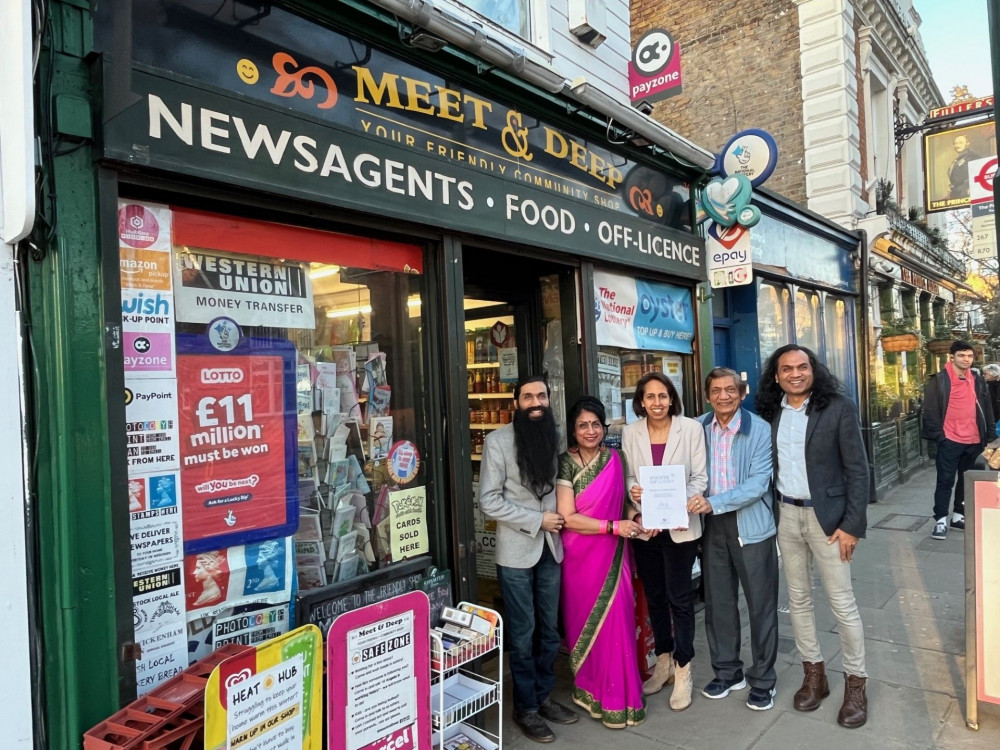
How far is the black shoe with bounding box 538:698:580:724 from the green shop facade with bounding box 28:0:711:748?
77cm

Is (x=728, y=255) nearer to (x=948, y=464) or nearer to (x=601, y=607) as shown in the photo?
(x=601, y=607)

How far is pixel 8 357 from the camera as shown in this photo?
227 cm

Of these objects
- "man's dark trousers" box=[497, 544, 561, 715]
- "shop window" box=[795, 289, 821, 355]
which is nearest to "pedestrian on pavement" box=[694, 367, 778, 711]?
"man's dark trousers" box=[497, 544, 561, 715]

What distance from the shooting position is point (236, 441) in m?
3.04

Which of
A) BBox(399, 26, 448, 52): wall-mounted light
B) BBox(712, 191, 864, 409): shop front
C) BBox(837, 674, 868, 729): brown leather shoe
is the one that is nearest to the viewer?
BBox(399, 26, 448, 52): wall-mounted light

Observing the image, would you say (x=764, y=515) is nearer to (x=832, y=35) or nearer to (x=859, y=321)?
(x=859, y=321)

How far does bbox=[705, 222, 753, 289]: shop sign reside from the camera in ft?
19.9

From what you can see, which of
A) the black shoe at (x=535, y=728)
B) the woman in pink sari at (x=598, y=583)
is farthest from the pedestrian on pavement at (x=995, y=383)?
the black shoe at (x=535, y=728)

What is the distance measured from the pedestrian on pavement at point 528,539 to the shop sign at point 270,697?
1.30 m

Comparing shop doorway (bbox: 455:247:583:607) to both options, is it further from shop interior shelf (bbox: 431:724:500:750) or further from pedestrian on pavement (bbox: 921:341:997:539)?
pedestrian on pavement (bbox: 921:341:997:539)

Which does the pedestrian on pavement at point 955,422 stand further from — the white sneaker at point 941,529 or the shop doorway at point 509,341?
the shop doorway at point 509,341

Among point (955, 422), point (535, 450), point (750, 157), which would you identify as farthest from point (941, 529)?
point (535, 450)

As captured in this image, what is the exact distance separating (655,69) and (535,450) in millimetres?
5091

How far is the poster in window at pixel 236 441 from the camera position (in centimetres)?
287
